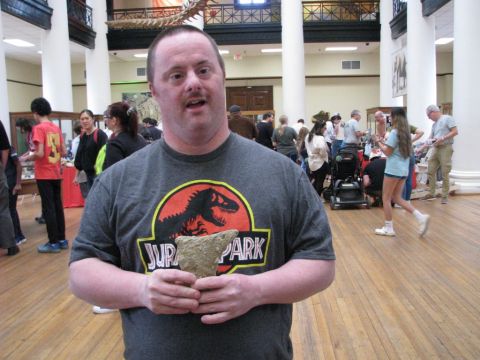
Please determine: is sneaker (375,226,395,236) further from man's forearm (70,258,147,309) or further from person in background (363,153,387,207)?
man's forearm (70,258,147,309)

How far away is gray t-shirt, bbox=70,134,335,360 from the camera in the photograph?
3.86 ft

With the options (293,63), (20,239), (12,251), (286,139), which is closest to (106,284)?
(12,251)

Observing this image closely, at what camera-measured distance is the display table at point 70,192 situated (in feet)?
30.0

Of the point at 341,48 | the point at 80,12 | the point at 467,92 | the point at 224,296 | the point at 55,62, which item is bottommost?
the point at 224,296

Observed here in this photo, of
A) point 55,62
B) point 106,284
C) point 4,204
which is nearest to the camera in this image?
point 106,284

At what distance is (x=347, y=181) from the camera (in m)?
8.53

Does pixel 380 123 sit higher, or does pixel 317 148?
pixel 380 123

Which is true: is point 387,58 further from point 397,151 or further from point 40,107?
point 40,107

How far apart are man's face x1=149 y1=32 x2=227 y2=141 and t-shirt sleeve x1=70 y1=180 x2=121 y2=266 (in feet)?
0.90

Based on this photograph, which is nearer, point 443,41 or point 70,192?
point 70,192

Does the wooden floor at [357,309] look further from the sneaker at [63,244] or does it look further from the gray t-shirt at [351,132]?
the gray t-shirt at [351,132]

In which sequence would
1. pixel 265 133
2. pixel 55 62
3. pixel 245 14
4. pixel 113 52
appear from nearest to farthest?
pixel 265 133, pixel 55 62, pixel 113 52, pixel 245 14

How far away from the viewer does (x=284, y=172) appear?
1.24m

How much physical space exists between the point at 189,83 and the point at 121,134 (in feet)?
8.82
